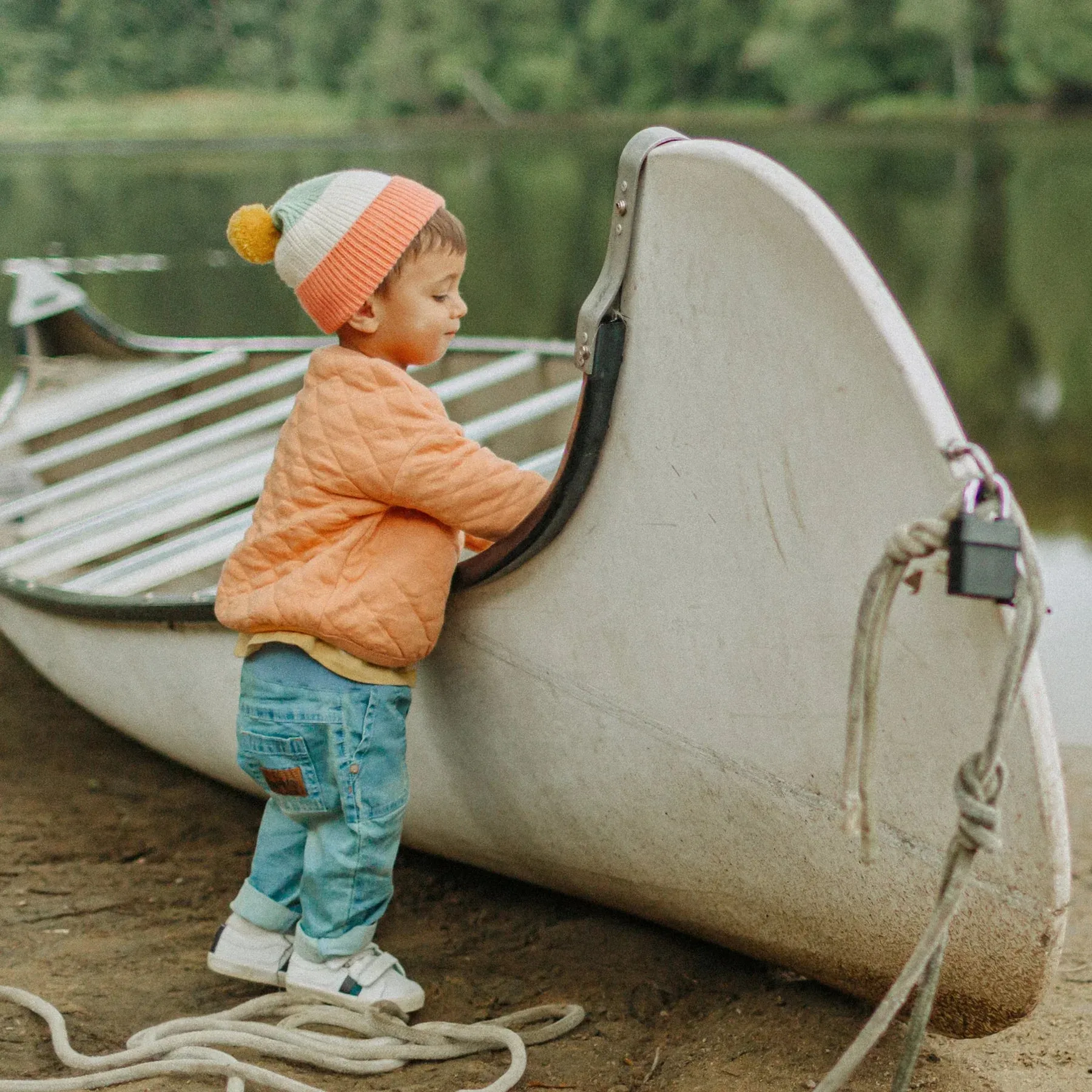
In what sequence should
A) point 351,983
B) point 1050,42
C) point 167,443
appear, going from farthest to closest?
point 1050,42
point 167,443
point 351,983

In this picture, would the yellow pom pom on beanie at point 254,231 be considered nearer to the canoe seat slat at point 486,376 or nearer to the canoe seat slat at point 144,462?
the canoe seat slat at point 486,376

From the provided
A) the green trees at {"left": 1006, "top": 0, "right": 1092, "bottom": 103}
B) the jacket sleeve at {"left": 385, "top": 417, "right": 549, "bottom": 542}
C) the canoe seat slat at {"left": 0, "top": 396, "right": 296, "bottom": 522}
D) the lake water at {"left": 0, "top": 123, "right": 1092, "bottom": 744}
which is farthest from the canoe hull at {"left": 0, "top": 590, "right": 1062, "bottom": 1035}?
the green trees at {"left": 1006, "top": 0, "right": 1092, "bottom": 103}

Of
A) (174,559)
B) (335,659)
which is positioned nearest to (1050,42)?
(174,559)

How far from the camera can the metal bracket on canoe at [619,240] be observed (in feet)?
6.07

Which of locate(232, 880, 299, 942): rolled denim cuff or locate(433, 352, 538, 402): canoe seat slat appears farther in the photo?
locate(433, 352, 538, 402): canoe seat slat

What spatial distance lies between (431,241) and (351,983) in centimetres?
112

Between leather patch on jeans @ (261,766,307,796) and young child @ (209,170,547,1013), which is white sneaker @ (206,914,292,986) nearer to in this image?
young child @ (209,170,547,1013)

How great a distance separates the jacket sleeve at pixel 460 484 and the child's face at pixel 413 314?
13cm

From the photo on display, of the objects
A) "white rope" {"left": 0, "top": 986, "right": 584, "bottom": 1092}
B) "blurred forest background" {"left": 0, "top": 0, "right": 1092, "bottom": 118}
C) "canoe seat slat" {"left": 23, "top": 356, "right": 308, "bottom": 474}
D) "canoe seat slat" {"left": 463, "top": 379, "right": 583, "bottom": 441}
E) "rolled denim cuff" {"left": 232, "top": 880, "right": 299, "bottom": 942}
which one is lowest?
"white rope" {"left": 0, "top": 986, "right": 584, "bottom": 1092}

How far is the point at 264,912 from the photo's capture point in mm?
2312

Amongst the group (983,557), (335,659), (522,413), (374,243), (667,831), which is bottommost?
(667,831)

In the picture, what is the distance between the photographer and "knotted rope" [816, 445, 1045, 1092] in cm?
146

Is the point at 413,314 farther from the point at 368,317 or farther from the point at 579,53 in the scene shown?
the point at 579,53

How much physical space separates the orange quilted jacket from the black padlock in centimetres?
73
